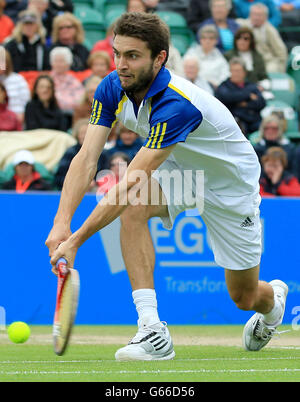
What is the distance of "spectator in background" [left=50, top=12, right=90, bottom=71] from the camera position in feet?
41.8

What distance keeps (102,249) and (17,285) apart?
0.92 meters

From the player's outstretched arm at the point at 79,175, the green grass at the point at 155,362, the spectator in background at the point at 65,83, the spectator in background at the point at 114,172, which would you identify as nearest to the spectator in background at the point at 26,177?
the spectator in background at the point at 114,172

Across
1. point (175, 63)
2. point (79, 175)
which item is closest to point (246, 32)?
point (175, 63)

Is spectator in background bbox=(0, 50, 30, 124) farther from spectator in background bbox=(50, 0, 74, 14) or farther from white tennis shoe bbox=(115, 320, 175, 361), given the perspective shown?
white tennis shoe bbox=(115, 320, 175, 361)

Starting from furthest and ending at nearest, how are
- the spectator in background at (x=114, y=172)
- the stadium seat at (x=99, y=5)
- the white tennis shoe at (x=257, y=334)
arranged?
1. the stadium seat at (x=99, y=5)
2. the spectator in background at (x=114, y=172)
3. the white tennis shoe at (x=257, y=334)

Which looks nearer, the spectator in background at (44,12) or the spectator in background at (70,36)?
the spectator in background at (70,36)

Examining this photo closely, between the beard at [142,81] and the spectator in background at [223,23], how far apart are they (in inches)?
334

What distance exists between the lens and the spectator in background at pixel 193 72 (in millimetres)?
12242

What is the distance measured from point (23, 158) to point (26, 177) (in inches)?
8.8

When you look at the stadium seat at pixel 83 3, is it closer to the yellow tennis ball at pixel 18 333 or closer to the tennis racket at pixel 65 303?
the yellow tennis ball at pixel 18 333

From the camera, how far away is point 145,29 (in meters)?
5.06

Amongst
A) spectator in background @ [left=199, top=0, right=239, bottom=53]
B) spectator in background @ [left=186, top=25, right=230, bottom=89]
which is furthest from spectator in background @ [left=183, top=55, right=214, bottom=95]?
spectator in background @ [left=199, top=0, right=239, bottom=53]

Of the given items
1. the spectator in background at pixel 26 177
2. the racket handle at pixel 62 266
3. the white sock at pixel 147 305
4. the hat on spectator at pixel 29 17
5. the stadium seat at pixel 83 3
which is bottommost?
the white sock at pixel 147 305

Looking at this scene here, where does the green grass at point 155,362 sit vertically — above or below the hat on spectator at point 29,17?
below
